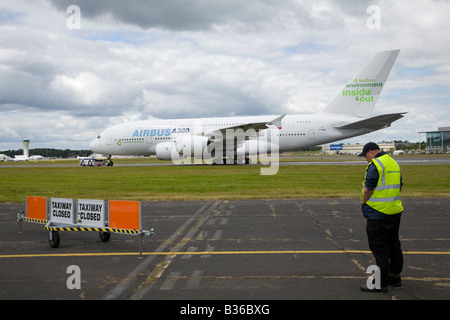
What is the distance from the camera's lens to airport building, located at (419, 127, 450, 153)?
395 ft

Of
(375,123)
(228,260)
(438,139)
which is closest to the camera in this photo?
(228,260)

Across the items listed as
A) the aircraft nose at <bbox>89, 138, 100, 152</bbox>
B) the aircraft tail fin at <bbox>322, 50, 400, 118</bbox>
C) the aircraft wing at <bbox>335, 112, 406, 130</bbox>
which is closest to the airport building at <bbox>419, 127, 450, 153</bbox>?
the aircraft tail fin at <bbox>322, 50, 400, 118</bbox>

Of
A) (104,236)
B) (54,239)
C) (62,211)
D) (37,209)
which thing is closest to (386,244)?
(104,236)

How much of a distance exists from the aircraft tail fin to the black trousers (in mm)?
34613

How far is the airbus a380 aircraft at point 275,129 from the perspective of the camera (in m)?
36.4

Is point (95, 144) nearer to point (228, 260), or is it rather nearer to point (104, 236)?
point (104, 236)

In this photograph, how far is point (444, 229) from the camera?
9203 millimetres

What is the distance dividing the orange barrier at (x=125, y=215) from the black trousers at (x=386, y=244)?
4.14m

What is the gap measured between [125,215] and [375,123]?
104 ft

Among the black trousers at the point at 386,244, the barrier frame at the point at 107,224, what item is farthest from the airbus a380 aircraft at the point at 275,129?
the black trousers at the point at 386,244

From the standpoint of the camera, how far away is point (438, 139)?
12362 cm

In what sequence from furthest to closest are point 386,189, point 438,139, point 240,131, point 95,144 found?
point 438,139
point 95,144
point 240,131
point 386,189

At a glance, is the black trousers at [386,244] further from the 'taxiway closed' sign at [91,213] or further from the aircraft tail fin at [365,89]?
the aircraft tail fin at [365,89]

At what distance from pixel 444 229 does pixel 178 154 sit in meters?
29.8
